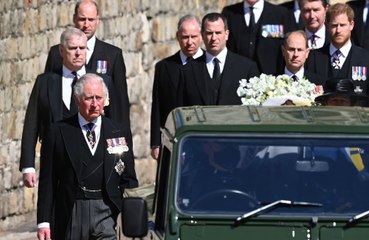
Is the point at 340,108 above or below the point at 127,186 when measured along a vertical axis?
above

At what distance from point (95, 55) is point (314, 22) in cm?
215

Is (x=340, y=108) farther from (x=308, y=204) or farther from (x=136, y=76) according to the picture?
(x=136, y=76)

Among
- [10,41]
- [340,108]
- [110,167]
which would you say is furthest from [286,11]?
[340,108]

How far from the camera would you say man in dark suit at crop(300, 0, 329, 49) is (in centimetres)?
1585

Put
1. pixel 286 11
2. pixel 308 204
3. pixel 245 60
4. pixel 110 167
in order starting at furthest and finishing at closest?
pixel 286 11, pixel 245 60, pixel 110 167, pixel 308 204

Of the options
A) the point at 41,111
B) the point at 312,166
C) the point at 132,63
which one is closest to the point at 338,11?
the point at 41,111

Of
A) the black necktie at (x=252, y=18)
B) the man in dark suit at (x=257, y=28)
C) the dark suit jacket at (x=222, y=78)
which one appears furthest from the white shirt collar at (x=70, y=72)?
the black necktie at (x=252, y=18)

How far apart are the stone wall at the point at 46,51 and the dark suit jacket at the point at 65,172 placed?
5478mm

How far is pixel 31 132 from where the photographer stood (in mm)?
13844

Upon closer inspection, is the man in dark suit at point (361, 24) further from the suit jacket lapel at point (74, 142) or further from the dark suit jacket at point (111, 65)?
the suit jacket lapel at point (74, 142)

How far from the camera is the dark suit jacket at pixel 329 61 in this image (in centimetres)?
1494

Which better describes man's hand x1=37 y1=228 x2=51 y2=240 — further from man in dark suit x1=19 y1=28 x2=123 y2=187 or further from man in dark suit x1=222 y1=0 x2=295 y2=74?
man in dark suit x1=222 y1=0 x2=295 y2=74

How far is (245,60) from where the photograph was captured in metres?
14.8

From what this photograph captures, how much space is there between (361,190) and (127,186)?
131 inches
